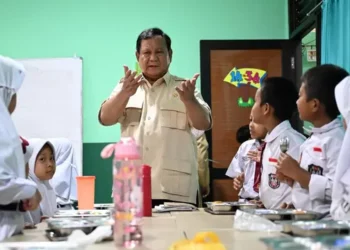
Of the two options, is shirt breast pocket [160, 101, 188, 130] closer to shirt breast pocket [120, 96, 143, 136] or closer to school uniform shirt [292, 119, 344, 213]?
shirt breast pocket [120, 96, 143, 136]

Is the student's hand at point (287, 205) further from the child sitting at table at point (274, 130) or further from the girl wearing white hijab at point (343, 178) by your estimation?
the girl wearing white hijab at point (343, 178)

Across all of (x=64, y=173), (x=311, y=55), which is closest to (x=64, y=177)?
(x=64, y=173)

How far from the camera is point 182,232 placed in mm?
1460

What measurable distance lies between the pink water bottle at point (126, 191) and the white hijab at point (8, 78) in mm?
507

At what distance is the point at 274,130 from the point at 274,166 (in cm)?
22

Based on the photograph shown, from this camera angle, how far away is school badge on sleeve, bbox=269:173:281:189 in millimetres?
2211

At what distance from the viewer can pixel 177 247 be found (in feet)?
3.50

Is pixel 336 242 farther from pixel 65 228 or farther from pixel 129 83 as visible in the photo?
pixel 129 83

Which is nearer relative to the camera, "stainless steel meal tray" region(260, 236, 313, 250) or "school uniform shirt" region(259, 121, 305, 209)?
"stainless steel meal tray" region(260, 236, 313, 250)

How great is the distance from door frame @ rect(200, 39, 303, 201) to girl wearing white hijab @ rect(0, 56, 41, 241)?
3.08 metres

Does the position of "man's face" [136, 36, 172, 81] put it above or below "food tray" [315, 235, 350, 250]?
above

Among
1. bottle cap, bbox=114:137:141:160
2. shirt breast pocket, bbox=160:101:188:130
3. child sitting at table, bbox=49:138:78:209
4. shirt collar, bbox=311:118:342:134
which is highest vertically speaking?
→ shirt breast pocket, bbox=160:101:188:130

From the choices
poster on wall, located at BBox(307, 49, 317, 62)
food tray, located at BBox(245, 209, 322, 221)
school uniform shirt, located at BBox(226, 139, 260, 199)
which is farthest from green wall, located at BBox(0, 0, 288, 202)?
food tray, located at BBox(245, 209, 322, 221)

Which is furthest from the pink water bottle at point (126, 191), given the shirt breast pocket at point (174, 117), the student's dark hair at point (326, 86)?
the shirt breast pocket at point (174, 117)
